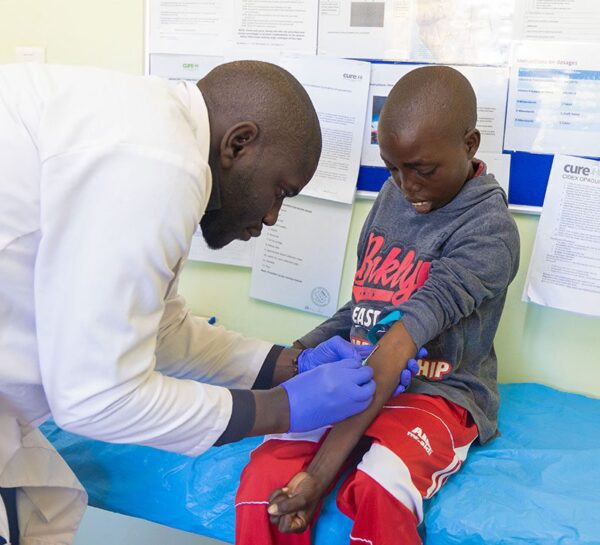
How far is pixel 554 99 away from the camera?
1590 millimetres

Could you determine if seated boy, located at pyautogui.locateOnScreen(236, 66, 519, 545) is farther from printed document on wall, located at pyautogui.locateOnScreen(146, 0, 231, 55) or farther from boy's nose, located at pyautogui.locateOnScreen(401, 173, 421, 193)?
printed document on wall, located at pyautogui.locateOnScreen(146, 0, 231, 55)

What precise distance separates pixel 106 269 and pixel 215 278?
121cm

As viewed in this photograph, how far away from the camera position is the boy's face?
1.27m

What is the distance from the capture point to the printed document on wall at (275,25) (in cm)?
175

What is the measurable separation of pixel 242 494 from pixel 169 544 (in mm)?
649

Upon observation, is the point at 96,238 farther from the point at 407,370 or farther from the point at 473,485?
the point at 473,485

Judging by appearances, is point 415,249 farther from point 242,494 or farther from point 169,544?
point 169,544

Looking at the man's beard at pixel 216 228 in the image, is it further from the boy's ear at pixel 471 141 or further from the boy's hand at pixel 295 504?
the boy's ear at pixel 471 141

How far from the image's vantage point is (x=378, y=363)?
1.17 m

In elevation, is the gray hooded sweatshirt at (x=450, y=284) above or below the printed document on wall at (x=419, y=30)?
below

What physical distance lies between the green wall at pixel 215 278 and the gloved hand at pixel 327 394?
777 mm

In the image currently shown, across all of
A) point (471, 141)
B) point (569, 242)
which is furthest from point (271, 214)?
point (569, 242)

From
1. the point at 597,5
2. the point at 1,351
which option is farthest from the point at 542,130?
the point at 1,351

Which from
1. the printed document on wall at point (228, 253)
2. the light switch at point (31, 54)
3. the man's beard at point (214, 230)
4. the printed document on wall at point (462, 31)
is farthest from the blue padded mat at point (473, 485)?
the light switch at point (31, 54)
